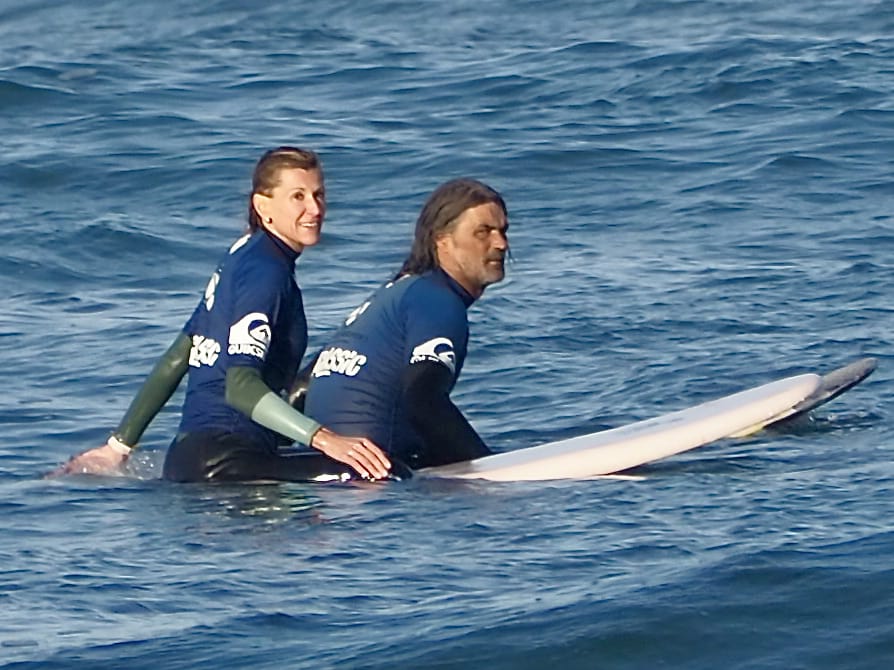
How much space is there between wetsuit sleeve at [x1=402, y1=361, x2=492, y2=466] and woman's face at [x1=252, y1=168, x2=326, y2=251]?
650 millimetres

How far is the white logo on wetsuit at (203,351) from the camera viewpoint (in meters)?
7.37

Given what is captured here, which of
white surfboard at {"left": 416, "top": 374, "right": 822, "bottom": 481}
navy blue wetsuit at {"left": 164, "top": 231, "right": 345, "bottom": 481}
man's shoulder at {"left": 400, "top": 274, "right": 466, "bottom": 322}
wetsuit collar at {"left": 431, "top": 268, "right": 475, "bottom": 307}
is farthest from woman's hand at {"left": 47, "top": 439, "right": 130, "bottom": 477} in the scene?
wetsuit collar at {"left": 431, "top": 268, "right": 475, "bottom": 307}

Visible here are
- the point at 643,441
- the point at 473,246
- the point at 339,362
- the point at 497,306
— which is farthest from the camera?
the point at 497,306

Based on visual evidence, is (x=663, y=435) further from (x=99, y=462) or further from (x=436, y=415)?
(x=99, y=462)

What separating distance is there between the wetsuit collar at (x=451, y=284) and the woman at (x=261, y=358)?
0.47 meters

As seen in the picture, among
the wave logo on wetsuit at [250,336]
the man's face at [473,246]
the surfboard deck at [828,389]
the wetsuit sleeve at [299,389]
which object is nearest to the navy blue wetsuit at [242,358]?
the wave logo on wetsuit at [250,336]

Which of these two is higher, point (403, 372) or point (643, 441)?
point (403, 372)

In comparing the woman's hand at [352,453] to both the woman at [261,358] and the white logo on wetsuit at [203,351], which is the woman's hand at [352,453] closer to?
the woman at [261,358]

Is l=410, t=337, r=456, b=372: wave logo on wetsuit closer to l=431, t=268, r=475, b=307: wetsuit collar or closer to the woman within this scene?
l=431, t=268, r=475, b=307: wetsuit collar

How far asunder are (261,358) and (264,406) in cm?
23

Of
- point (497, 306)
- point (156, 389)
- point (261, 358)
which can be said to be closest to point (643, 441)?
point (261, 358)

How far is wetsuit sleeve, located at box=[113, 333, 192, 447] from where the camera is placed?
771 cm

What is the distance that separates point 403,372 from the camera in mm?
7309

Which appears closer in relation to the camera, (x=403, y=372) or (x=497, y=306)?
(x=403, y=372)
